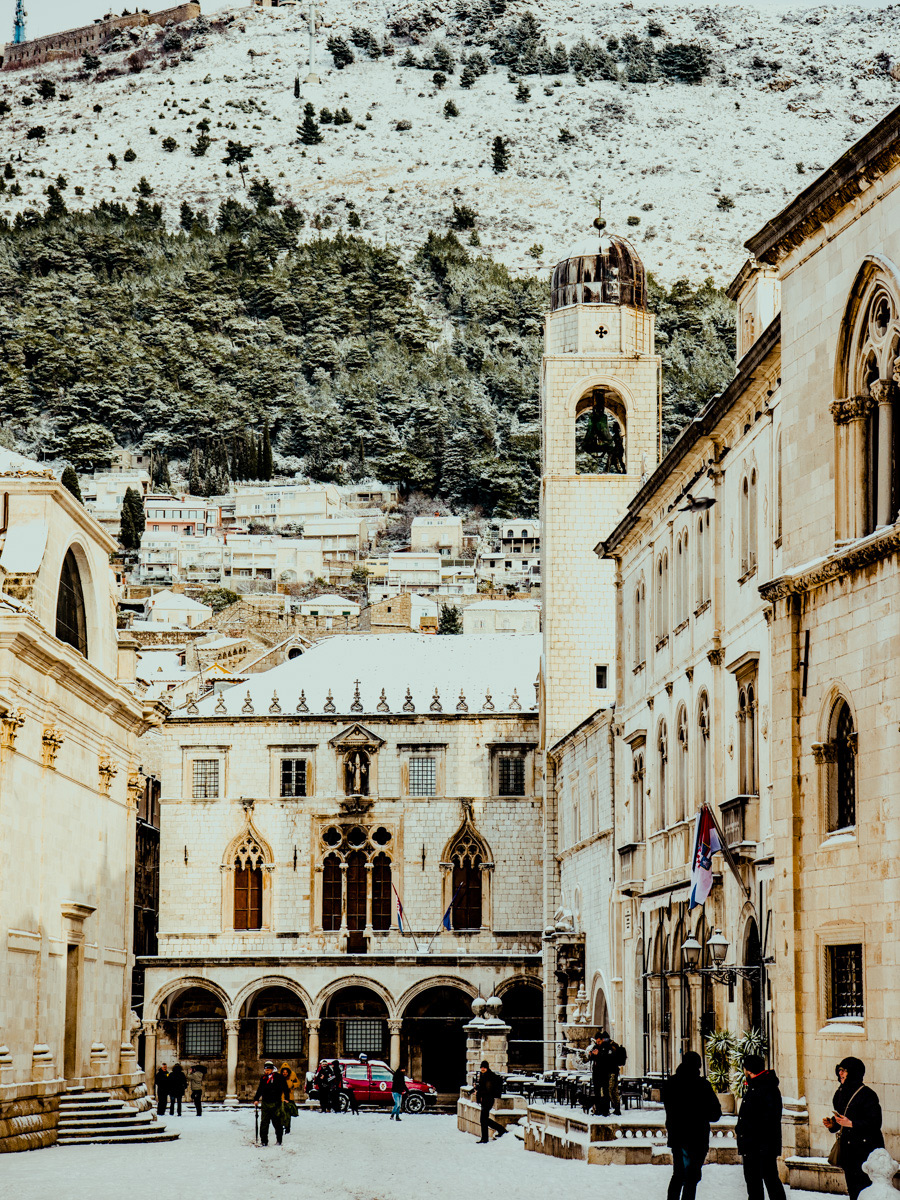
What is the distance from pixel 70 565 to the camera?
38500mm

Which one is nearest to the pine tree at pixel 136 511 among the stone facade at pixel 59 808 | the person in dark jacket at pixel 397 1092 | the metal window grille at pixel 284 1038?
the metal window grille at pixel 284 1038

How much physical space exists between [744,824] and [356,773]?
36153mm

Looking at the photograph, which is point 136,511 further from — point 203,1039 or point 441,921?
point 441,921

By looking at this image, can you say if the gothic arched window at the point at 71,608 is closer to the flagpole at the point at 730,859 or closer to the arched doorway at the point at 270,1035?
the flagpole at the point at 730,859

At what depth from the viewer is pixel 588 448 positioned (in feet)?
190

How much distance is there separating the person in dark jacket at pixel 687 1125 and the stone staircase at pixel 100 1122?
1905 cm

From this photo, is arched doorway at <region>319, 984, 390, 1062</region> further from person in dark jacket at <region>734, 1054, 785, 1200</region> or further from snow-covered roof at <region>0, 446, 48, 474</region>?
person in dark jacket at <region>734, 1054, 785, 1200</region>

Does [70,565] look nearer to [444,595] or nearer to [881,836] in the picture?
[881,836]

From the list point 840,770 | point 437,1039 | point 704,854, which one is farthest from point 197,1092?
point 840,770

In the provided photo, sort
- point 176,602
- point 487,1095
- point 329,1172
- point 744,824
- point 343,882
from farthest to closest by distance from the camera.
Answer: point 176,602, point 343,882, point 487,1095, point 744,824, point 329,1172

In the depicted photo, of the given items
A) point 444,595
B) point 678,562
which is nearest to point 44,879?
point 678,562

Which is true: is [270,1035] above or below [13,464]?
below

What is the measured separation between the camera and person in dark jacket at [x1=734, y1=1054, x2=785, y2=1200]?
1670 cm

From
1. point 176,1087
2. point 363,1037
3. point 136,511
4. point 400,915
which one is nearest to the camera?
point 176,1087
